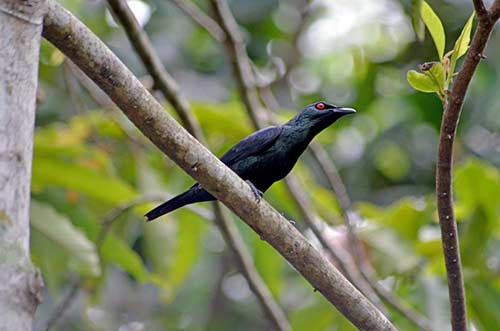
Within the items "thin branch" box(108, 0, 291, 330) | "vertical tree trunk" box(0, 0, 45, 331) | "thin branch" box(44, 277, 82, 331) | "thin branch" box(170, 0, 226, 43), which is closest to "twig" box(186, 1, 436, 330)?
"thin branch" box(170, 0, 226, 43)

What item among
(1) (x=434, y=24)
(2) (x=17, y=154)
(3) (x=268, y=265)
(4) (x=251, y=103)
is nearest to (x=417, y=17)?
(1) (x=434, y=24)

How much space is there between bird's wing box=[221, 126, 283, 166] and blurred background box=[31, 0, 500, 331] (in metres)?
0.54

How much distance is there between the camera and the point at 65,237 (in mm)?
3998

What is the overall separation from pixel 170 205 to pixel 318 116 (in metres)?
0.82

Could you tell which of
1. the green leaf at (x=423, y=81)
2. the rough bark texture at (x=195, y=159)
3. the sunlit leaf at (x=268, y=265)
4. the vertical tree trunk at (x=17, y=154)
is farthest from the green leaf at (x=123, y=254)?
the vertical tree trunk at (x=17, y=154)

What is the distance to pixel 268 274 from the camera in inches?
187

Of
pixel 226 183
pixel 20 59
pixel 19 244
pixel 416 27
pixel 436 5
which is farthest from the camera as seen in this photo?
pixel 436 5

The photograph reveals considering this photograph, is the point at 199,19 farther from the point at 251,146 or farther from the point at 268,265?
the point at 268,265

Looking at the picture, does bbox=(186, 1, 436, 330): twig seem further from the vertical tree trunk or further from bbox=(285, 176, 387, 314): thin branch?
the vertical tree trunk

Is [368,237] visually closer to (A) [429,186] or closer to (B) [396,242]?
(B) [396,242]

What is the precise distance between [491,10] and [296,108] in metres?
4.29

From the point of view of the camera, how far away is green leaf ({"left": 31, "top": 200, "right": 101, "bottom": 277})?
3.93 metres

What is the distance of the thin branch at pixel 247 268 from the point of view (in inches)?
159

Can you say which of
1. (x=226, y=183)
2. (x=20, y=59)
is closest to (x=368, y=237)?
(x=226, y=183)
